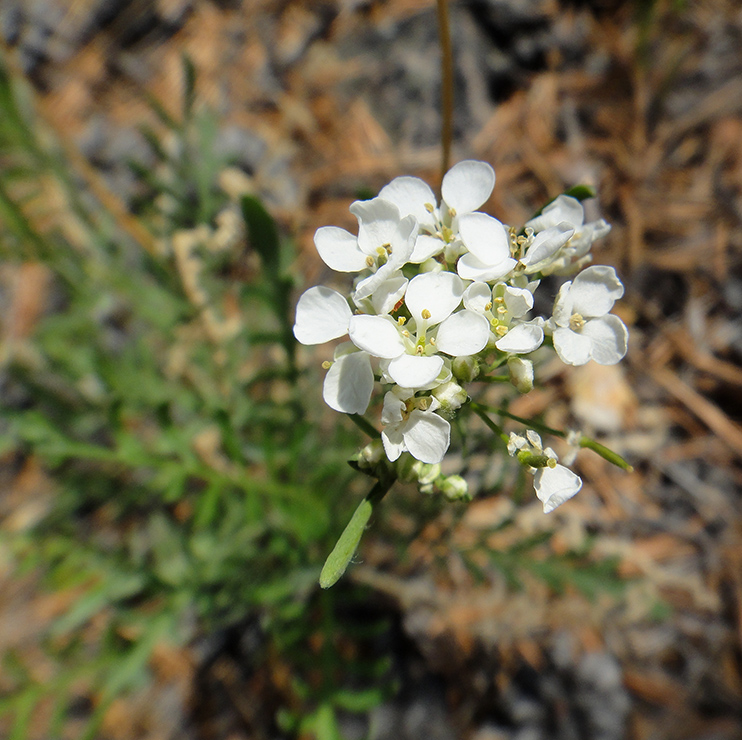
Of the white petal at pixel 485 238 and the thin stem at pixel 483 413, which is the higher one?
the white petal at pixel 485 238

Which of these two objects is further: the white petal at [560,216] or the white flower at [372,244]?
the white petal at [560,216]

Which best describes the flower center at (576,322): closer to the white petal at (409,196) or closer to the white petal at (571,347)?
the white petal at (571,347)

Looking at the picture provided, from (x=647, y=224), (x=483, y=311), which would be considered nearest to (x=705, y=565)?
(x=647, y=224)

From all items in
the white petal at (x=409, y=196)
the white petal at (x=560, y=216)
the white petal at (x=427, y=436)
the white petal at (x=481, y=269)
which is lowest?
the white petal at (x=427, y=436)

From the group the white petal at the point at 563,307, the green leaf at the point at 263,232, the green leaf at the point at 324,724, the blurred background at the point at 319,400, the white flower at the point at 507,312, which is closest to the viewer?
the white flower at the point at 507,312

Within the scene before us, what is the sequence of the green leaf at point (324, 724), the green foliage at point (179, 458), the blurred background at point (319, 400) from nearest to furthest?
the green leaf at point (324, 724) → the green foliage at point (179, 458) → the blurred background at point (319, 400)

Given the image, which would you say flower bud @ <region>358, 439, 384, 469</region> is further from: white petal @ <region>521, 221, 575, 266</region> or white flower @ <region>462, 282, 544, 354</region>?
white petal @ <region>521, 221, 575, 266</region>

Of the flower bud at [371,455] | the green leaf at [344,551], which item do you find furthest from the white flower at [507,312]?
the green leaf at [344,551]

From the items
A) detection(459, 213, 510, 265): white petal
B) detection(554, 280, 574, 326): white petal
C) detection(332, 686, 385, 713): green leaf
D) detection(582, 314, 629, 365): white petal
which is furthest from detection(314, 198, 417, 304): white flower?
detection(332, 686, 385, 713): green leaf
